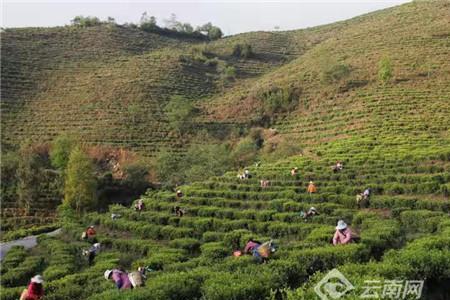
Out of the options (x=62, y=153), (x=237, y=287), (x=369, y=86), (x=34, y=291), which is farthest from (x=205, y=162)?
(x=237, y=287)

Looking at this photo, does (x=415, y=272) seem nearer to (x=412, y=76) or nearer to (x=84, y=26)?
(x=412, y=76)

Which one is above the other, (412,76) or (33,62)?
(33,62)

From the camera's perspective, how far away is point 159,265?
17.1 m

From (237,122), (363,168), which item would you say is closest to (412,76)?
(237,122)

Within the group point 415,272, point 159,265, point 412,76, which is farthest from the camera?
point 412,76

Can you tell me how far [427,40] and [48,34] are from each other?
77175 mm

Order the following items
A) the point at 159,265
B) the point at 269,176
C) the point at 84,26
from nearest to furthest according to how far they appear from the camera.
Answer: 1. the point at 159,265
2. the point at 269,176
3. the point at 84,26

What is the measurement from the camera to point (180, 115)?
2645 inches

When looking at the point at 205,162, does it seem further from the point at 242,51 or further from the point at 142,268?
the point at 242,51

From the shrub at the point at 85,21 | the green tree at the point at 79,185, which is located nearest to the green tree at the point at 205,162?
the green tree at the point at 79,185

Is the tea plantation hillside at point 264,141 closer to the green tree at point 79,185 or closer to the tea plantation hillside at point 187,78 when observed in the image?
the tea plantation hillside at point 187,78

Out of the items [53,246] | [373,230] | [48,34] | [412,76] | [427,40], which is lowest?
[53,246]

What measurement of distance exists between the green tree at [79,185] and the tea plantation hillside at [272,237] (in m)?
14.5

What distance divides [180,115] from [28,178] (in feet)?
78.8
